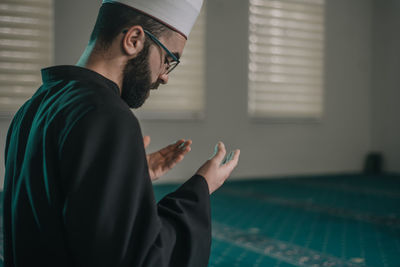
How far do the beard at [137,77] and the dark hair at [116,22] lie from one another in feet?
0.17

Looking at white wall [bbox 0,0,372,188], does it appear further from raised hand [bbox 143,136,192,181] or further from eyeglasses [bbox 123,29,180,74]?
eyeglasses [bbox 123,29,180,74]

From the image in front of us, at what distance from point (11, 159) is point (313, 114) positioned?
664 centimetres

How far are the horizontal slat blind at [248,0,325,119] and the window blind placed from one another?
9.41ft

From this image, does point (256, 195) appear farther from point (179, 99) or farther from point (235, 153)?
point (235, 153)

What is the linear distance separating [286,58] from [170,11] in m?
6.11

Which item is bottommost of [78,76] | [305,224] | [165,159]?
[305,224]

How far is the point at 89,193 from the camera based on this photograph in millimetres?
816

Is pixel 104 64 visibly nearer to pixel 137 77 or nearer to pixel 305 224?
pixel 137 77

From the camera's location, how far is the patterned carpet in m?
2.75

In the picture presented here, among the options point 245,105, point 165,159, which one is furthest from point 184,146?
point 245,105

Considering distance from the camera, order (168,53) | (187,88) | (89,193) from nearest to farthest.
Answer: (89,193), (168,53), (187,88)

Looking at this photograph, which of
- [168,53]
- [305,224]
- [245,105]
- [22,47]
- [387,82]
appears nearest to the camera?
[168,53]

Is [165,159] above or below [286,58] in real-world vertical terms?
below

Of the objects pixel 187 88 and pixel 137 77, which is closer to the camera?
pixel 137 77
